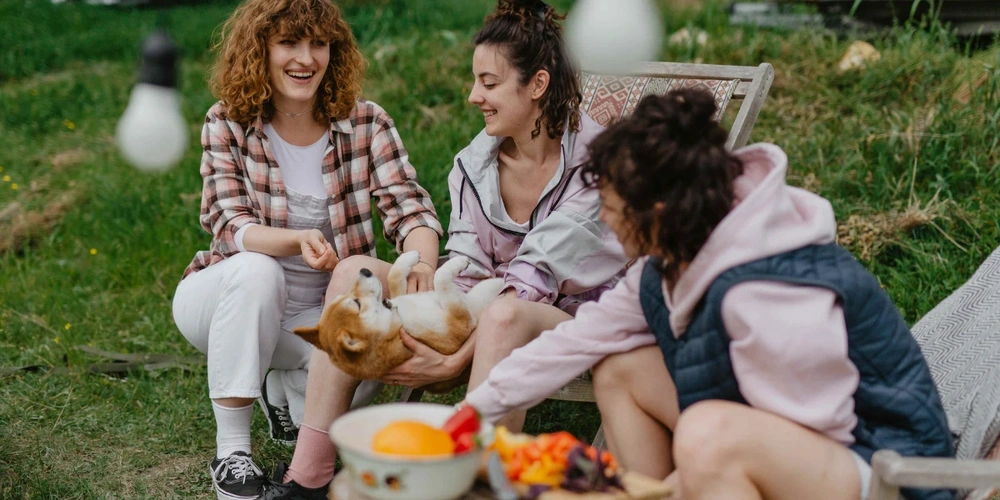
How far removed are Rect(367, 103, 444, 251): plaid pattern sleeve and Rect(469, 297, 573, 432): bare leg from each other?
68 centimetres

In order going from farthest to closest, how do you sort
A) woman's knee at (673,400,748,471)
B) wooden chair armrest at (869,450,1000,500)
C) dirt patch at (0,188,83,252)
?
dirt patch at (0,188,83,252) → woman's knee at (673,400,748,471) → wooden chair armrest at (869,450,1000,500)

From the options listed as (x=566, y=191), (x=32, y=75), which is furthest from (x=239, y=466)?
(x=32, y=75)

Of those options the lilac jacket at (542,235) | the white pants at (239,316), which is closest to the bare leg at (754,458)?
the lilac jacket at (542,235)

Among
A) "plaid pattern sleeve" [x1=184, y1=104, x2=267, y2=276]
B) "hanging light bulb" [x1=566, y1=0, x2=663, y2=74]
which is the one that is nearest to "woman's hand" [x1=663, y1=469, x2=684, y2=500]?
"hanging light bulb" [x1=566, y1=0, x2=663, y2=74]

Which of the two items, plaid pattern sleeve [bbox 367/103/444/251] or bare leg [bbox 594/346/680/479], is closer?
bare leg [bbox 594/346/680/479]

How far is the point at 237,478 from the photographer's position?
8.92ft

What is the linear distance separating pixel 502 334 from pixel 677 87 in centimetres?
117

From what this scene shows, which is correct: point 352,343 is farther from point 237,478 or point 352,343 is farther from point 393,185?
point 393,185

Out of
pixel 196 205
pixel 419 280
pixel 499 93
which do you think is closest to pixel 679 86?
pixel 499 93

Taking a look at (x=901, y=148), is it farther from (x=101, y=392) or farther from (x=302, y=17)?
(x=101, y=392)

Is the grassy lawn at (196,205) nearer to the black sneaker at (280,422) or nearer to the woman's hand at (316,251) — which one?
the black sneaker at (280,422)

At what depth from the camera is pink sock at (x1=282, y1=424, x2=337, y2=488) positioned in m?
2.61

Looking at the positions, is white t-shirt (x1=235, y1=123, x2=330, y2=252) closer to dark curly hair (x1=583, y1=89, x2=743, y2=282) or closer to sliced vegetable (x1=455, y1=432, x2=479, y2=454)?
dark curly hair (x1=583, y1=89, x2=743, y2=282)

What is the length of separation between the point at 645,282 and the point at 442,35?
482 centimetres
